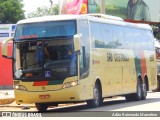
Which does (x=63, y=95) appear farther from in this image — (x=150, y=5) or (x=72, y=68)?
(x=150, y=5)

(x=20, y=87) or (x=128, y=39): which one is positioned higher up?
(x=128, y=39)

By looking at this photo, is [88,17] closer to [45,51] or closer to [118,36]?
[45,51]

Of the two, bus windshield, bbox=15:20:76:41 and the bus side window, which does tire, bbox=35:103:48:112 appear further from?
bus windshield, bbox=15:20:76:41

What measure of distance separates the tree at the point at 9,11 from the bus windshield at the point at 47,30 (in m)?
56.0

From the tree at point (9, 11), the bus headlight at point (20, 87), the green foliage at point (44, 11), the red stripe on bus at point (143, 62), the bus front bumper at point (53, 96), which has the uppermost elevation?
the green foliage at point (44, 11)

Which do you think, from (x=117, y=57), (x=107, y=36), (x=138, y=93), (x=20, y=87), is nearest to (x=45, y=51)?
(x=20, y=87)

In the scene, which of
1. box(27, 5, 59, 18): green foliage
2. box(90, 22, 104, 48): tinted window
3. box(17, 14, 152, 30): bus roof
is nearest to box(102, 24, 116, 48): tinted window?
box(17, 14, 152, 30): bus roof

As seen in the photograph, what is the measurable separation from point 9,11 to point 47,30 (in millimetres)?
58210

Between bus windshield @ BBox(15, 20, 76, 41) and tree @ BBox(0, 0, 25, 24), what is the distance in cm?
5596

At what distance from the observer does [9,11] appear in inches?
3044

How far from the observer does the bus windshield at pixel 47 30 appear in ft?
64.8

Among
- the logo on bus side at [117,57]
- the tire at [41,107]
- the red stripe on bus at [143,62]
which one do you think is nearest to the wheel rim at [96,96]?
the tire at [41,107]

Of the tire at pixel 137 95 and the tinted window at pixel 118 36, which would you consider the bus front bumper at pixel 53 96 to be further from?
the tire at pixel 137 95

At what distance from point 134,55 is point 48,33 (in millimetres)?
7491
